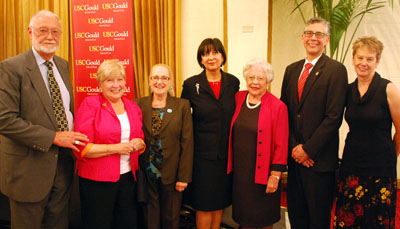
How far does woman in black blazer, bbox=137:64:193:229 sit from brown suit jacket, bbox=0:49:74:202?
66 cm

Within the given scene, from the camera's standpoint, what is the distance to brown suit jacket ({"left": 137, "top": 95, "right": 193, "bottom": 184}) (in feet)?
7.15

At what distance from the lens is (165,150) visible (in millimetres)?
2178

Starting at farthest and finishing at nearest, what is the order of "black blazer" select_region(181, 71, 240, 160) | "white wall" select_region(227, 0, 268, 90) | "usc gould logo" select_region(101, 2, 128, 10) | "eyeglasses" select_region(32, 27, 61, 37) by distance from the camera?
"usc gould logo" select_region(101, 2, 128, 10), "white wall" select_region(227, 0, 268, 90), "black blazer" select_region(181, 71, 240, 160), "eyeglasses" select_region(32, 27, 61, 37)

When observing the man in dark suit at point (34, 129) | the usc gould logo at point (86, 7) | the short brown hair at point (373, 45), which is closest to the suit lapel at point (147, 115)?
the man in dark suit at point (34, 129)

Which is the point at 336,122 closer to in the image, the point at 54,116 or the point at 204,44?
the point at 204,44

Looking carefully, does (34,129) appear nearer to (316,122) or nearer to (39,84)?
(39,84)

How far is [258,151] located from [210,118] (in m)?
0.46

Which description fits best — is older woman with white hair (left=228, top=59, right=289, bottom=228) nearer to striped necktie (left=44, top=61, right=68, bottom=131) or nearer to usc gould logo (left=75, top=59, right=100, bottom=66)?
striped necktie (left=44, top=61, right=68, bottom=131)

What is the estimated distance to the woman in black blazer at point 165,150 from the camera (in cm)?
219

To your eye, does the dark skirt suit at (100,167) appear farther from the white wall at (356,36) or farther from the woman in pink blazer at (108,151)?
the white wall at (356,36)

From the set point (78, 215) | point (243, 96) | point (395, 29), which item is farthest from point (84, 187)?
point (395, 29)

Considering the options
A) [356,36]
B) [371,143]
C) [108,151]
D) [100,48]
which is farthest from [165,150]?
[356,36]

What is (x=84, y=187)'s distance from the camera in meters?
2.01

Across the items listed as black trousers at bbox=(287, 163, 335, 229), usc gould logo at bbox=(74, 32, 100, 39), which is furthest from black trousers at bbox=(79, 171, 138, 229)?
usc gould logo at bbox=(74, 32, 100, 39)
